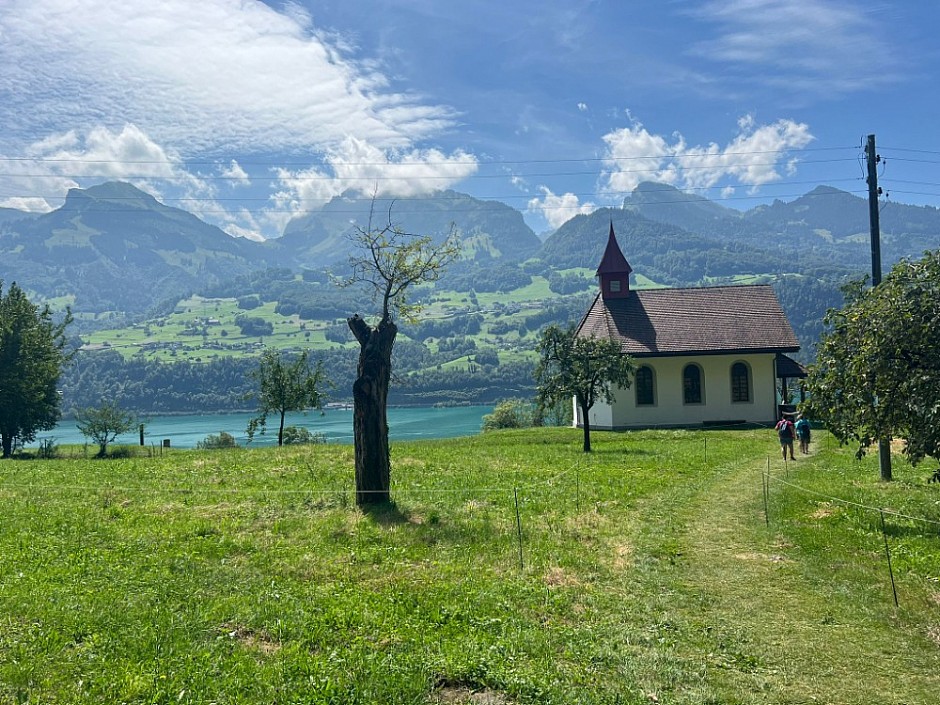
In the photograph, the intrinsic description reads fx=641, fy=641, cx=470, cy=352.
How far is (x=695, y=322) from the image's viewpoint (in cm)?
5088

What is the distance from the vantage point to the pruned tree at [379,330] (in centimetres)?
1714

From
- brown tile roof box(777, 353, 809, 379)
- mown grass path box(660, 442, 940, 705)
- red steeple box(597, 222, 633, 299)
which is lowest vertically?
mown grass path box(660, 442, 940, 705)

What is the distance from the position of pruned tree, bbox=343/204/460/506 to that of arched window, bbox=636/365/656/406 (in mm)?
28132

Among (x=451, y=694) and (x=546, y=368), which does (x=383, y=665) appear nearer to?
(x=451, y=694)

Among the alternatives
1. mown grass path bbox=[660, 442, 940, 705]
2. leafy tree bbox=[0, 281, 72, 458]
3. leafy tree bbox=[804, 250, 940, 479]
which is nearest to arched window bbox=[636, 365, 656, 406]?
leafy tree bbox=[804, 250, 940, 479]

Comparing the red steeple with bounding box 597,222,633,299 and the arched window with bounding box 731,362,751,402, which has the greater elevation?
the red steeple with bounding box 597,222,633,299

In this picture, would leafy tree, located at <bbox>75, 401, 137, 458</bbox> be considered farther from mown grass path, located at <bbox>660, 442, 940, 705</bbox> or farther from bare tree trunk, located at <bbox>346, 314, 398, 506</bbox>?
mown grass path, located at <bbox>660, 442, 940, 705</bbox>

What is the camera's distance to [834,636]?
9055 mm

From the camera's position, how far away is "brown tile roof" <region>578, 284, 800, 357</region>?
159 feet

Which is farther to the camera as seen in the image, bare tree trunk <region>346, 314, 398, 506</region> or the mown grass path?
bare tree trunk <region>346, 314, 398, 506</region>

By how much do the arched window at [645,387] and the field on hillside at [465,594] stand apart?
28.5 m

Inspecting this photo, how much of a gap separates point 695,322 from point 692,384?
523cm

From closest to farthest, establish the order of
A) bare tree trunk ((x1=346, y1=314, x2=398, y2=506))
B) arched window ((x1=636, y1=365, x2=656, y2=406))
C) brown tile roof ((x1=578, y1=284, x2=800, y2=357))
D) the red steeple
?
bare tree trunk ((x1=346, y1=314, x2=398, y2=506)) < brown tile roof ((x1=578, y1=284, x2=800, y2=357)) < arched window ((x1=636, y1=365, x2=656, y2=406)) < the red steeple

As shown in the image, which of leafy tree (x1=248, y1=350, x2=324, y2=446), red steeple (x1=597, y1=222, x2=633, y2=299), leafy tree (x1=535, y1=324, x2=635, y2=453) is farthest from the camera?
red steeple (x1=597, y1=222, x2=633, y2=299)
